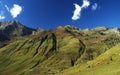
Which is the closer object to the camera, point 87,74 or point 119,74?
point 119,74

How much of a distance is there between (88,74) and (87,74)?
16.1 inches

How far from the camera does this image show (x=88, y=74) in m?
84.2

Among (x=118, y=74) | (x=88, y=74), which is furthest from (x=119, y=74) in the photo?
(x=88, y=74)

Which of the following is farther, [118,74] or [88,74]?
[88,74]

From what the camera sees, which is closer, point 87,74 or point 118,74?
point 118,74

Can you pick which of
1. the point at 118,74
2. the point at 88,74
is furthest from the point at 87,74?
the point at 118,74

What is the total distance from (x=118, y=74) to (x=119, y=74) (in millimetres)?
700

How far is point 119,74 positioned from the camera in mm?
59531

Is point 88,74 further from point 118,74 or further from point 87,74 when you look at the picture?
point 118,74

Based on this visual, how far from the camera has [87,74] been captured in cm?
8450

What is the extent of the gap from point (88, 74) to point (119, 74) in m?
25.5

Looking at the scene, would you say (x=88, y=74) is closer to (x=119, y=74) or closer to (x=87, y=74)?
(x=87, y=74)

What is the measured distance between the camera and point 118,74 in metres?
60.2
